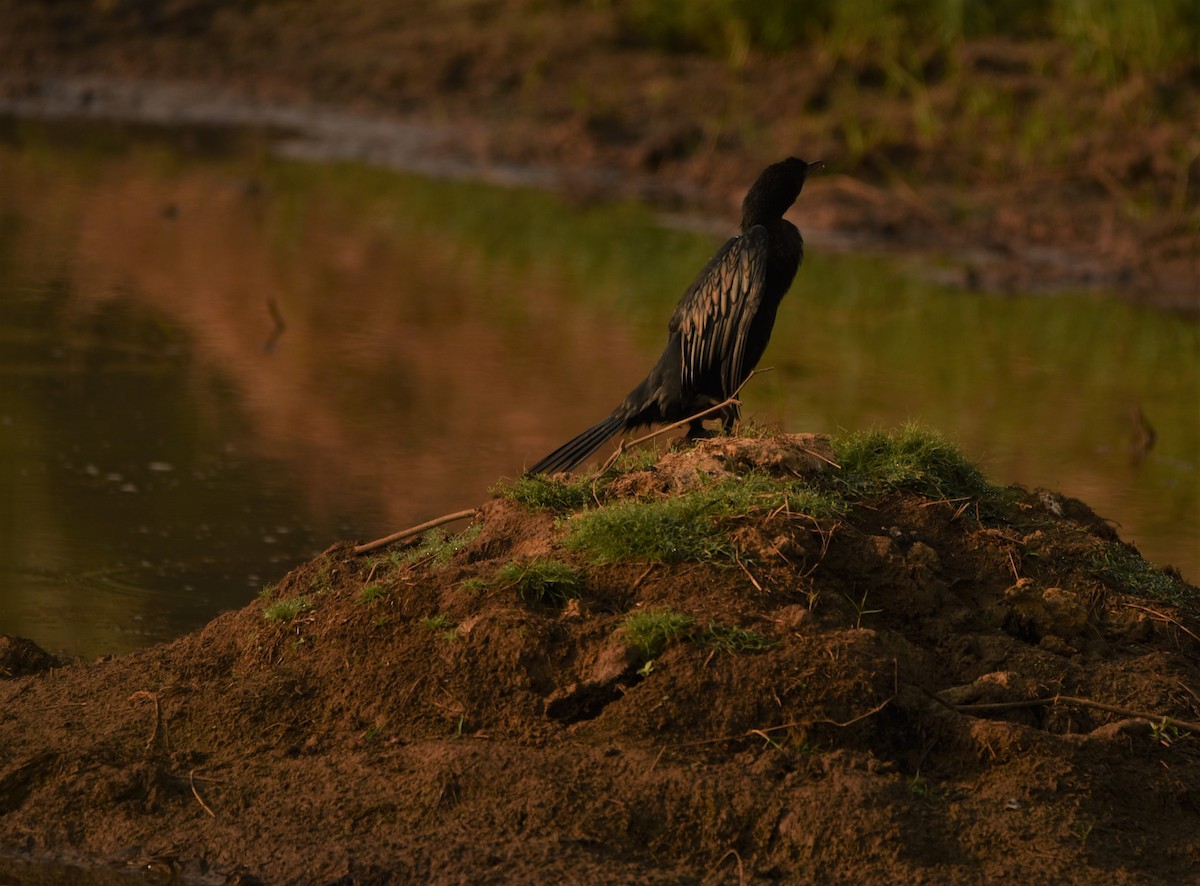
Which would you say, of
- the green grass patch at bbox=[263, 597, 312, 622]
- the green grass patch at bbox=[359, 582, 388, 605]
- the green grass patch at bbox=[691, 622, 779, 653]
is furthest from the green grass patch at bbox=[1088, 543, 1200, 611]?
the green grass patch at bbox=[263, 597, 312, 622]

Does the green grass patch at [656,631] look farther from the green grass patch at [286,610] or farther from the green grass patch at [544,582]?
the green grass patch at [286,610]

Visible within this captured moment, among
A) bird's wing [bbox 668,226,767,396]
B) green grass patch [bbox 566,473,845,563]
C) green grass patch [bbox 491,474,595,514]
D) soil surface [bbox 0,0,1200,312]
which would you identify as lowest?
soil surface [bbox 0,0,1200,312]

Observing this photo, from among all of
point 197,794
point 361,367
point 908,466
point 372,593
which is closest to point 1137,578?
point 908,466

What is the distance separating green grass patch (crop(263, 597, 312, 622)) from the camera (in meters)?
5.18

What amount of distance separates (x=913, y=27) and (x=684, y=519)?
41.9 ft

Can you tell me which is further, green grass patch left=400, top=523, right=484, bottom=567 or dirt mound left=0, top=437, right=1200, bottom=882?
green grass patch left=400, top=523, right=484, bottom=567

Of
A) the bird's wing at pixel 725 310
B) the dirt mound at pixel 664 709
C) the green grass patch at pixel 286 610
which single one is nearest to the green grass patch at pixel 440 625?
the dirt mound at pixel 664 709

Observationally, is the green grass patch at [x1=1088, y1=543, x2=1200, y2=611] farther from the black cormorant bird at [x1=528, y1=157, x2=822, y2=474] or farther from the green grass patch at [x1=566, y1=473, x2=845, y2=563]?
the black cormorant bird at [x1=528, y1=157, x2=822, y2=474]

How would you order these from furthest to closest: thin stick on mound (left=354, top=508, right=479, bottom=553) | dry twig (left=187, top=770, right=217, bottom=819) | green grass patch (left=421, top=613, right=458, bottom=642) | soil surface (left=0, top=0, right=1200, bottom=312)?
soil surface (left=0, top=0, right=1200, bottom=312), thin stick on mound (left=354, top=508, right=479, bottom=553), green grass patch (left=421, top=613, right=458, bottom=642), dry twig (left=187, top=770, right=217, bottom=819)

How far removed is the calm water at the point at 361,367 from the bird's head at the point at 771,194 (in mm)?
1845

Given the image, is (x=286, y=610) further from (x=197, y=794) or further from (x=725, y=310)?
(x=725, y=310)

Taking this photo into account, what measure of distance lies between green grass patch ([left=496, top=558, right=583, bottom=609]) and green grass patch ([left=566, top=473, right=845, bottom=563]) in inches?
5.2

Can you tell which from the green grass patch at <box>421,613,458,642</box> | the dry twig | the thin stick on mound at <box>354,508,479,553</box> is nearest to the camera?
the dry twig

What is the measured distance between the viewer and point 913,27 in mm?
16828
